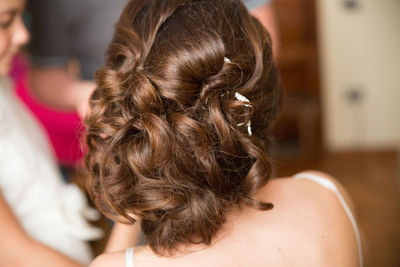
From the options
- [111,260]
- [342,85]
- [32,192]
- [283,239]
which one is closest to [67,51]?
[32,192]

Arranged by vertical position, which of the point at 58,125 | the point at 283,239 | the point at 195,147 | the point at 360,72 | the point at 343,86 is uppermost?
the point at 195,147

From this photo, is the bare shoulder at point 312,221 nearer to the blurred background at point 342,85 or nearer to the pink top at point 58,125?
the pink top at point 58,125

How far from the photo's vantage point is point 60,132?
1.92 metres

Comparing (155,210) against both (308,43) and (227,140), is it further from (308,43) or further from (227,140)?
(308,43)

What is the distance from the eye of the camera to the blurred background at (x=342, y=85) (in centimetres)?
335

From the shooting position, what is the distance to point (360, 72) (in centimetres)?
351

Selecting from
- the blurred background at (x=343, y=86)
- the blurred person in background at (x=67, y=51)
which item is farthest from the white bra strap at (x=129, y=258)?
the blurred background at (x=343, y=86)

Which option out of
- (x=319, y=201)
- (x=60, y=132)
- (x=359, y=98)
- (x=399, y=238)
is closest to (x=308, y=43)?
(x=359, y=98)

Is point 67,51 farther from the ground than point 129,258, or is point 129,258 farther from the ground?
point 67,51

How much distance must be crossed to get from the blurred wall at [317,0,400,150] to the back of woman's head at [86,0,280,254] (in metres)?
2.72

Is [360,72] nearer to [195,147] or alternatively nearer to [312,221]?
[312,221]

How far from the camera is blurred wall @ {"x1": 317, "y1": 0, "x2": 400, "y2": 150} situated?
336 cm

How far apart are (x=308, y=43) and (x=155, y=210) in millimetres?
2869

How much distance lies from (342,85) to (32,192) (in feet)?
9.56
